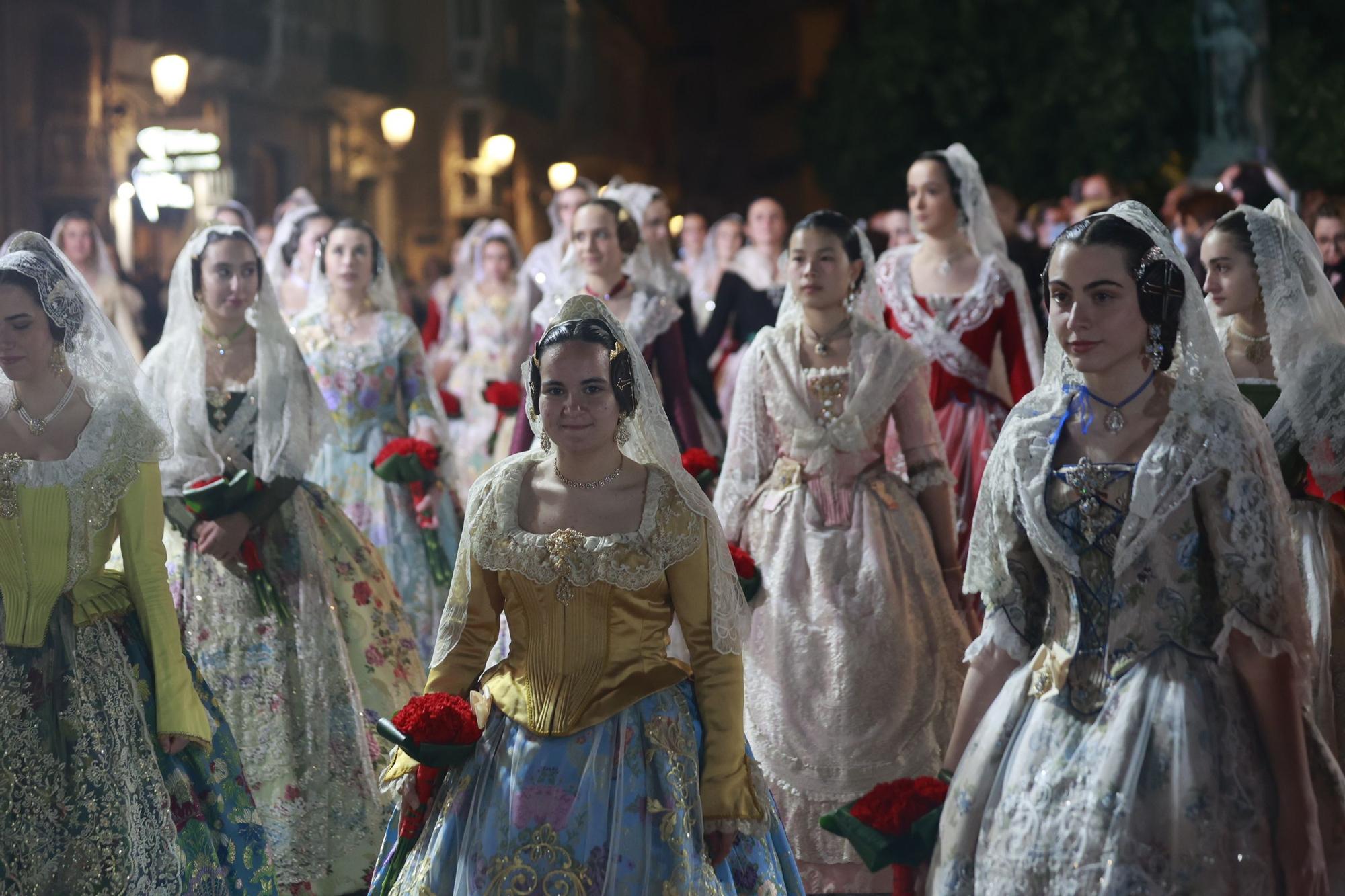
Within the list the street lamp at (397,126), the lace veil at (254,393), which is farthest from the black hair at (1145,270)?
the street lamp at (397,126)

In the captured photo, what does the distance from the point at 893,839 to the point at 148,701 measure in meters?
2.05

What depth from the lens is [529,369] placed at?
432cm

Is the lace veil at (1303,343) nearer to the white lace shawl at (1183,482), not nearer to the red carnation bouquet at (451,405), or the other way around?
the white lace shawl at (1183,482)

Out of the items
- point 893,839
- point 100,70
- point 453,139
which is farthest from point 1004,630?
point 453,139

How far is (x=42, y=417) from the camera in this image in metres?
4.63

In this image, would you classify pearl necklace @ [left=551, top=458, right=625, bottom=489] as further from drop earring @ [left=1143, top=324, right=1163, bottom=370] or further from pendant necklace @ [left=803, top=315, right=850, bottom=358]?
pendant necklace @ [left=803, top=315, right=850, bottom=358]

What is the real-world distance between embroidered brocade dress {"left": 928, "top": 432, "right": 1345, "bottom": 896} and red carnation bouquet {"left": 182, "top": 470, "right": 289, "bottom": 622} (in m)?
2.99

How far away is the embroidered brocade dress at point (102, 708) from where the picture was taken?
433cm

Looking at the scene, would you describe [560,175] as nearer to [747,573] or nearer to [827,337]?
[827,337]

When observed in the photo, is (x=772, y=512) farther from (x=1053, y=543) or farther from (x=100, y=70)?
(x=100, y=70)

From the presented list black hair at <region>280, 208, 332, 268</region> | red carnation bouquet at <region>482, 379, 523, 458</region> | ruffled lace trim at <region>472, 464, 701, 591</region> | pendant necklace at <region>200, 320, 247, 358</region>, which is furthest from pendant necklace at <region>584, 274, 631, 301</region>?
ruffled lace trim at <region>472, 464, 701, 591</region>

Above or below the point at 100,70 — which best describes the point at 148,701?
below

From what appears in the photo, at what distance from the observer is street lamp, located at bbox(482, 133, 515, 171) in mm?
18703

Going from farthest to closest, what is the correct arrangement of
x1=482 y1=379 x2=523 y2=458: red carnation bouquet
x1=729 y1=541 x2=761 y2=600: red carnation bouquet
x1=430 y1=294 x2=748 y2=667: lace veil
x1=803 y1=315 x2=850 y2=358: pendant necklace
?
1. x1=482 y1=379 x2=523 y2=458: red carnation bouquet
2. x1=803 y1=315 x2=850 y2=358: pendant necklace
3. x1=729 y1=541 x2=761 y2=600: red carnation bouquet
4. x1=430 y1=294 x2=748 y2=667: lace veil
